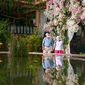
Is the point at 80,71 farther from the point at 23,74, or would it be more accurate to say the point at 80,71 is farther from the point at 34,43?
the point at 34,43

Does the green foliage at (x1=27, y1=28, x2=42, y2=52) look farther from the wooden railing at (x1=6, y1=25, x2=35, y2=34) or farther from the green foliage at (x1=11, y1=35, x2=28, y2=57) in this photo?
the green foliage at (x1=11, y1=35, x2=28, y2=57)

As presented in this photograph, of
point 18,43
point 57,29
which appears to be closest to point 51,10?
point 57,29

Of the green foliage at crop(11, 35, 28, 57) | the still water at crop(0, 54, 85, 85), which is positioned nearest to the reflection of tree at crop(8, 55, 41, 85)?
the still water at crop(0, 54, 85, 85)

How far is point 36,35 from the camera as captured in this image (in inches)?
950

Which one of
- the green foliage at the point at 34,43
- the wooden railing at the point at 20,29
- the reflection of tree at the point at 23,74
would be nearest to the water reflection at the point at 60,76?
the reflection of tree at the point at 23,74

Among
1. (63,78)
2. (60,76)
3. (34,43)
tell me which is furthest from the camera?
(34,43)

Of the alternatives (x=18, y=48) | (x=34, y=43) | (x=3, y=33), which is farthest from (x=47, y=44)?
(x=3, y=33)

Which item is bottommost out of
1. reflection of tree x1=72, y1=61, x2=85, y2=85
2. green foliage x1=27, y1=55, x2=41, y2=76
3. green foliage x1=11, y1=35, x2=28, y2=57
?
green foliage x1=27, y1=55, x2=41, y2=76

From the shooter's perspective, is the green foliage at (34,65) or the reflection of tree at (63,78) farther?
the green foliage at (34,65)

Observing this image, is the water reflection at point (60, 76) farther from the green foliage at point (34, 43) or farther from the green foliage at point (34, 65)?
the green foliage at point (34, 43)

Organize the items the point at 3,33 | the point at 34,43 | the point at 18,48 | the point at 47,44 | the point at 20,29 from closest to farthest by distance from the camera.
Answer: the point at 18,48 < the point at 47,44 < the point at 34,43 < the point at 3,33 < the point at 20,29

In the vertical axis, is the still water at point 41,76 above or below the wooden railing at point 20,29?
below

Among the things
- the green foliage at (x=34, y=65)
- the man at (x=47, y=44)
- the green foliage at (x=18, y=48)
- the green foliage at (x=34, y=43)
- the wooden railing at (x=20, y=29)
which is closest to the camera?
the green foliage at (x=34, y=65)

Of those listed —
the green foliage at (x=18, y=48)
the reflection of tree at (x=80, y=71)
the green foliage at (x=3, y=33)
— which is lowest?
the reflection of tree at (x=80, y=71)
